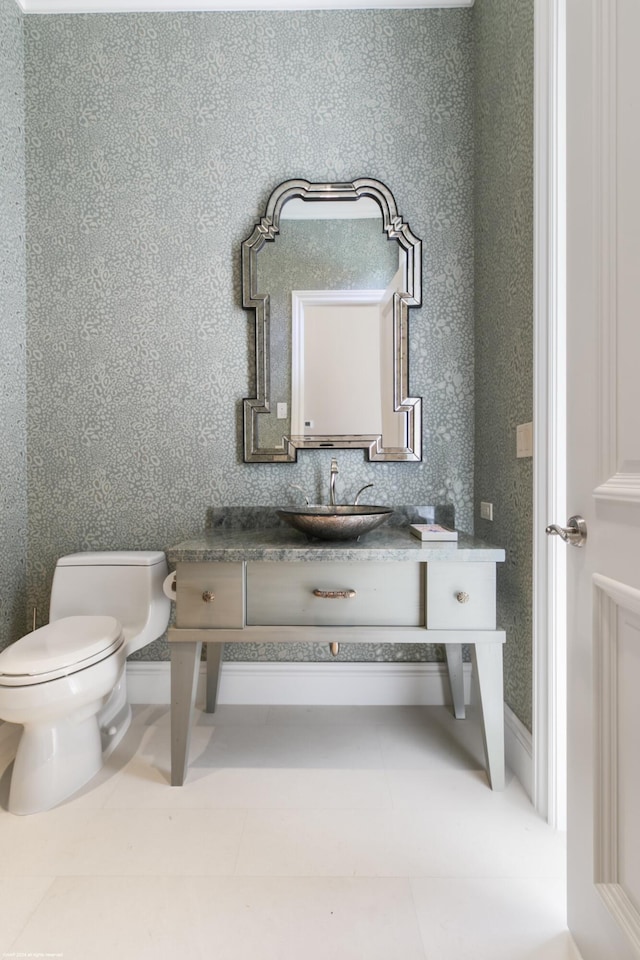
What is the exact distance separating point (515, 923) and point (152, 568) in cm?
151

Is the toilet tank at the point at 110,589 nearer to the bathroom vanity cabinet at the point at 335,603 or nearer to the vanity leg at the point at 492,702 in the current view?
the bathroom vanity cabinet at the point at 335,603

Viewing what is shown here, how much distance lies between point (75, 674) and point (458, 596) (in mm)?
1164

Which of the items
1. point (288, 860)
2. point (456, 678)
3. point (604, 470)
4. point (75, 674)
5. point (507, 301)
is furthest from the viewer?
point (456, 678)

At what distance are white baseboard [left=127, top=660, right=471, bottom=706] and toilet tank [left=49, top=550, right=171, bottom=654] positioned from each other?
1.23 feet

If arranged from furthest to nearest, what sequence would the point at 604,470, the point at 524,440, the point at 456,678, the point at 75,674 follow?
the point at 456,678 → the point at 524,440 → the point at 75,674 → the point at 604,470

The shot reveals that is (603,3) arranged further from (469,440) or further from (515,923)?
(515,923)

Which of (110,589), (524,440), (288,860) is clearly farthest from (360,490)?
(288,860)

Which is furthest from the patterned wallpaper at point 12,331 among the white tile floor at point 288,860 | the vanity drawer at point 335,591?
the vanity drawer at point 335,591

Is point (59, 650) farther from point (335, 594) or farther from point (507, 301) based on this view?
point (507, 301)

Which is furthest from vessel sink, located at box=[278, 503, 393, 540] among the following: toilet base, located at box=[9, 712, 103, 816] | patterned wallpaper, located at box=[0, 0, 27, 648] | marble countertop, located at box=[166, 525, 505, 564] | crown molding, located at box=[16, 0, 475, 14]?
crown molding, located at box=[16, 0, 475, 14]

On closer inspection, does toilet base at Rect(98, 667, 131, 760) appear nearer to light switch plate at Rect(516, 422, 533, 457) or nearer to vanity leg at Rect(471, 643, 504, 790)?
vanity leg at Rect(471, 643, 504, 790)

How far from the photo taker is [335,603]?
57.4 inches

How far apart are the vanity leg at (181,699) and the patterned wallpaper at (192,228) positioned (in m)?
0.56

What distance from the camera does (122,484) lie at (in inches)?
77.9
